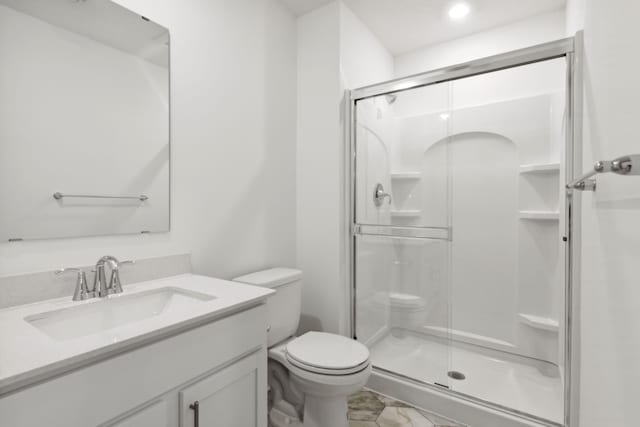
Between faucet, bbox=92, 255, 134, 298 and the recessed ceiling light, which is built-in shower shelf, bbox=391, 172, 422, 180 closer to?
the recessed ceiling light

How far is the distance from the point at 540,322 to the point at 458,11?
2220mm

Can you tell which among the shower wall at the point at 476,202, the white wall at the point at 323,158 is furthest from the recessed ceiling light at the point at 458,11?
the white wall at the point at 323,158

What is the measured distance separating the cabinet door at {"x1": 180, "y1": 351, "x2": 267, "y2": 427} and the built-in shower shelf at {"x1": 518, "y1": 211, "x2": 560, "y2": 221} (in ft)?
6.76

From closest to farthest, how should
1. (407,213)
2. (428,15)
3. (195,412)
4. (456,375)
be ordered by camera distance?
(195,412), (456,375), (407,213), (428,15)

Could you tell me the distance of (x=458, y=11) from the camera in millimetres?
2223

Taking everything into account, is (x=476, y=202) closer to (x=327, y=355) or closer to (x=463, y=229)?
(x=463, y=229)

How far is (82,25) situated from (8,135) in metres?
0.49

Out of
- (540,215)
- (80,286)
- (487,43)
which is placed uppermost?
(487,43)

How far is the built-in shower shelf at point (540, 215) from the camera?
2156mm

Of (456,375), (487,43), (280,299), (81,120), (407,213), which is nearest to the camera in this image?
(81,120)

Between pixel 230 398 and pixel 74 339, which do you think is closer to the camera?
pixel 74 339

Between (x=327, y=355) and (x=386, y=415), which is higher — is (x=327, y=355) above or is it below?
above

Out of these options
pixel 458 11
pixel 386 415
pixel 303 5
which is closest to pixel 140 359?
pixel 386 415

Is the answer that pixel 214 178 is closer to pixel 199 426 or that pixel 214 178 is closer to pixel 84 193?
pixel 84 193
